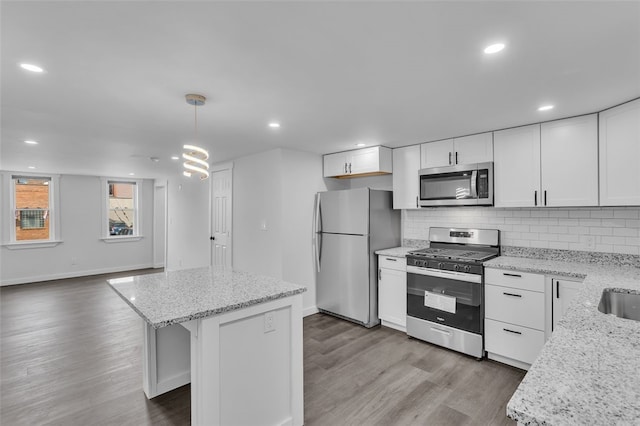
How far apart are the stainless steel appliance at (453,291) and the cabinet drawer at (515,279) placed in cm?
8

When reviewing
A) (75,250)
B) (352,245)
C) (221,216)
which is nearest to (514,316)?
(352,245)

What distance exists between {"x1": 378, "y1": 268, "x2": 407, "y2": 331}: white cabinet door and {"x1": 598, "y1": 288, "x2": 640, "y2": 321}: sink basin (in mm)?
1856

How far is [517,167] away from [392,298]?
1.94m

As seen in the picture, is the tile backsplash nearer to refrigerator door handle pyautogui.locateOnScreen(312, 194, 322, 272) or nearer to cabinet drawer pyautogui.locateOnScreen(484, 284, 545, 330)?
cabinet drawer pyautogui.locateOnScreen(484, 284, 545, 330)

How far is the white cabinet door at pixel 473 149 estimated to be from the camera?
3.32 m

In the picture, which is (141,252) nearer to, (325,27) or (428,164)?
(428,164)

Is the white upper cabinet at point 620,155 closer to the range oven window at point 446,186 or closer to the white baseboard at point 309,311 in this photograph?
Result: the range oven window at point 446,186

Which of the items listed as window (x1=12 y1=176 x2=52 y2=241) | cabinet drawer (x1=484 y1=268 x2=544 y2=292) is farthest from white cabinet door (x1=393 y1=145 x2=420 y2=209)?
window (x1=12 y1=176 x2=52 y2=241)

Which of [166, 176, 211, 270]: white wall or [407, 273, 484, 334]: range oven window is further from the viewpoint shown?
[166, 176, 211, 270]: white wall

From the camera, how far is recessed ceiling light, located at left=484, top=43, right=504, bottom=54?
1627 mm

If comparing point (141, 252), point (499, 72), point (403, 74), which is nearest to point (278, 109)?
point (403, 74)

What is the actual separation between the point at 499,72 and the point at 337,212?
8.44ft

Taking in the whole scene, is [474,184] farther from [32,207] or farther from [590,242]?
[32,207]

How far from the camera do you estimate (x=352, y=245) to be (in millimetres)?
4035
